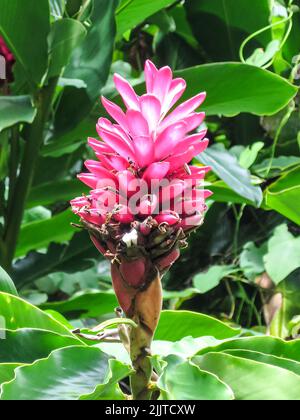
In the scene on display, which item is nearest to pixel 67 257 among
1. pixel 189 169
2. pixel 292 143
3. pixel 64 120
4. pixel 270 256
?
pixel 64 120

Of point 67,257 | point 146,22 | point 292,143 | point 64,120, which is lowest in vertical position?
Result: point 67,257

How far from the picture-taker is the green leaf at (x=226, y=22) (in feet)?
5.15

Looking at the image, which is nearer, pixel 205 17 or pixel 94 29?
pixel 94 29

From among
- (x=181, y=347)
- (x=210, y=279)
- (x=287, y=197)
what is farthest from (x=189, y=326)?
(x=210, y=279)

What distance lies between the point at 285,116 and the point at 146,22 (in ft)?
1.34

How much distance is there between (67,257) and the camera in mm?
1518

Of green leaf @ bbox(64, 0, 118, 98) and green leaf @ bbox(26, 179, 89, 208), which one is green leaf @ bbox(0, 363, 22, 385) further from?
green leaf @ bbox(26, 179, 89, 208)

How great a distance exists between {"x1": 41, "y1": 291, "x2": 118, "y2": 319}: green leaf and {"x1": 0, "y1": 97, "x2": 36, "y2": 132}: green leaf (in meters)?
0.37

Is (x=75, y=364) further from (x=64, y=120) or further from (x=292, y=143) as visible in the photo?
(x=292, y=143)

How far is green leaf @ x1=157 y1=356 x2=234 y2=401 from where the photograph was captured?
21.4 inches

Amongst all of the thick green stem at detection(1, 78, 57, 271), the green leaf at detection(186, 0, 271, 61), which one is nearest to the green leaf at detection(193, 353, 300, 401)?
the thick green stem at detection(1, 78, 57, 271)

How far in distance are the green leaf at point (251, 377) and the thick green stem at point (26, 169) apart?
799mm
